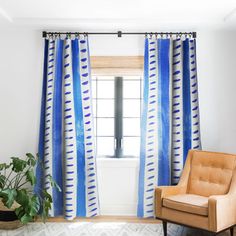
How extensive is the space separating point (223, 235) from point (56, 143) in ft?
6.90

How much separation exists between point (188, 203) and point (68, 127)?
161cm

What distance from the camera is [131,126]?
408cm

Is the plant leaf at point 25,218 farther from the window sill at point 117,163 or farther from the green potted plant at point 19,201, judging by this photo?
the window sill at point 117,163

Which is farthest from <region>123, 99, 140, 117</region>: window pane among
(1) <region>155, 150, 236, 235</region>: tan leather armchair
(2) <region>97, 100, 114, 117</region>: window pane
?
(1) <region>155, 150, 236, 235</region>: tan leather armchair

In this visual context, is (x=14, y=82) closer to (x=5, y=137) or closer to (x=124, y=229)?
(x=5, y=137)

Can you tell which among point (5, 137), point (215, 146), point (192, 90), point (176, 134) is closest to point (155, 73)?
point (192, 90)

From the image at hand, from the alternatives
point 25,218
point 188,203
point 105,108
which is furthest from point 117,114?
point 25,218

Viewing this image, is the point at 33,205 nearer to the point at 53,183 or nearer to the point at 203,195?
the point at 53,183

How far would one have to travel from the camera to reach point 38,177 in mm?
3797

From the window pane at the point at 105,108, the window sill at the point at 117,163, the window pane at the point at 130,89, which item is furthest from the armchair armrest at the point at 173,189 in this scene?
the window pane at the point at 105,108

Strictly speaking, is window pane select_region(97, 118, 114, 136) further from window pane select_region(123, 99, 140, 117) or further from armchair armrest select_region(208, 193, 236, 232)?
armchair armrest select_region(208, 193, 236, 232)

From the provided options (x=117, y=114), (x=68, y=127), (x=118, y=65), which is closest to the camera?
(x=68, y=127)

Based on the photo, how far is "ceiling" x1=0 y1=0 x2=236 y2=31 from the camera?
3096mm

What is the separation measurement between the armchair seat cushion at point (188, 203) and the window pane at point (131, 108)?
48.9 inches
